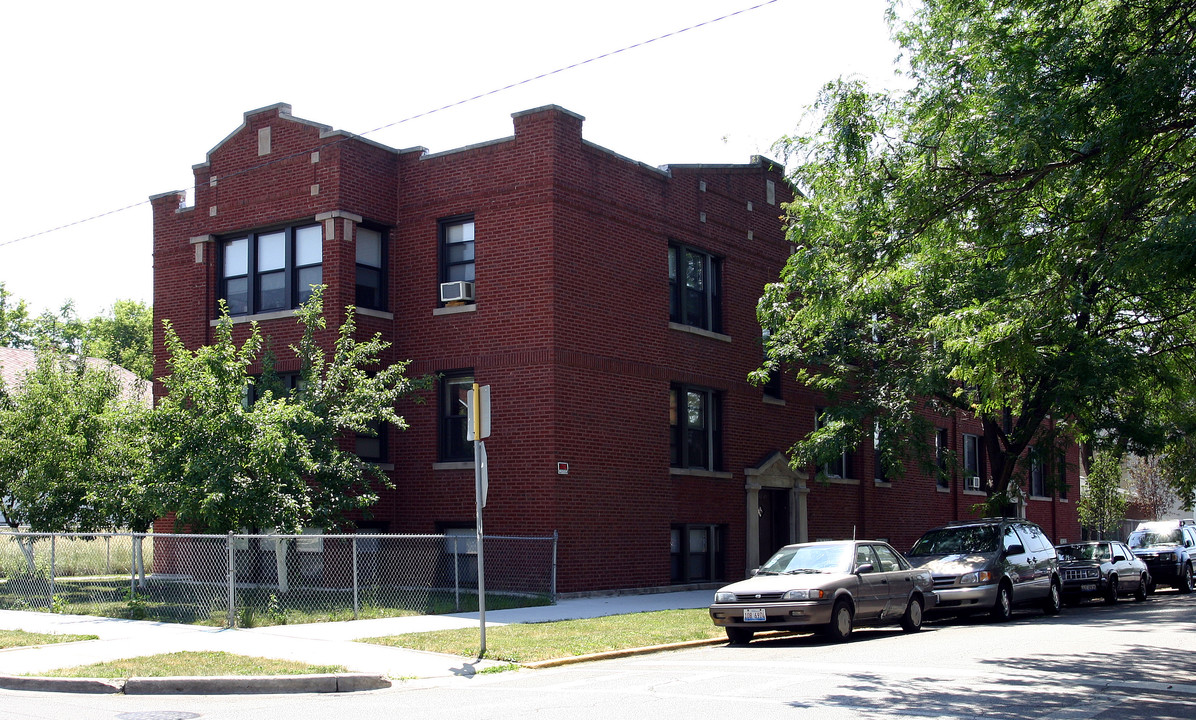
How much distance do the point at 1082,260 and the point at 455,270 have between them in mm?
12256

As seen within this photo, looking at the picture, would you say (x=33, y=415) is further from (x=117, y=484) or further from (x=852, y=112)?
(x=852, y=112)

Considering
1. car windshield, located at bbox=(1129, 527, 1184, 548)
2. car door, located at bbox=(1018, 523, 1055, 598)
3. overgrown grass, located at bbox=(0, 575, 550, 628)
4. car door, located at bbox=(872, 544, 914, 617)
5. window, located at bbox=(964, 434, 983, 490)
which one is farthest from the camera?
window, located at bbox=(964, 434, 983, 490)

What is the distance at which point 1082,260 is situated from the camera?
12812 mm

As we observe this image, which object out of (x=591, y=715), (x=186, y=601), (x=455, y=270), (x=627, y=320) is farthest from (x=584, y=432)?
(x=591, y=715)

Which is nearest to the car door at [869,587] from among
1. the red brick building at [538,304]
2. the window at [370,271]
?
the red brick building at [538,304]

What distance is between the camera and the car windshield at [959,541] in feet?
64.0

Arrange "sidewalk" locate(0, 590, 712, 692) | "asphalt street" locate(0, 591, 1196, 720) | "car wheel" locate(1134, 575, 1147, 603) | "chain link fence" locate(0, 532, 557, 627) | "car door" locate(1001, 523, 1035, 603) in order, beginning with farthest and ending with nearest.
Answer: "car wheel" locate(1134, 575, 1147, 603) → "car door" locate(1001, 523, 1035, 603) → "chain link fence" locate(0, 532, 557, 627) → "sidewalk" locate(0, 590, 712, 692) → "asphalt street" locate(0, 591, 1196, 720)

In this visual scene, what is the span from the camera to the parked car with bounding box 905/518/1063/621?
18.2 meters

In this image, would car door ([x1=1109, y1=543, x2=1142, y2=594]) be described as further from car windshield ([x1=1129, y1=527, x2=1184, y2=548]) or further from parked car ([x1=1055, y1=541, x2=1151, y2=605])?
car windshield ([x1=1129, y1=527, x2=1184, y2=548])

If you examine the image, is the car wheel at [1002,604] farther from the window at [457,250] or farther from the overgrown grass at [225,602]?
the window at [457,250]

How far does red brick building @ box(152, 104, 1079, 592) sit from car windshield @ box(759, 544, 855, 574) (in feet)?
16.4

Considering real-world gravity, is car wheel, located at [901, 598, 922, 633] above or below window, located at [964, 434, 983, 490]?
below

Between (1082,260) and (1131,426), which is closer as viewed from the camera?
(1082,260)

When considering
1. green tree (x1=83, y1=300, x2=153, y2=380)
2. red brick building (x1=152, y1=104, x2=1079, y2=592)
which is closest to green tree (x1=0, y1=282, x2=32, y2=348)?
green tree (x1=83, y1=300, x2=153, y2=380)
